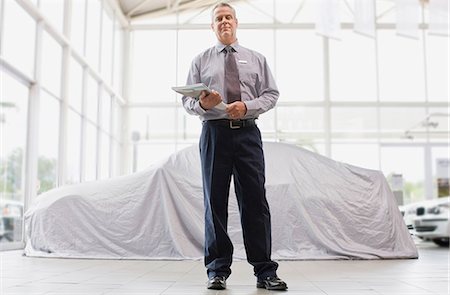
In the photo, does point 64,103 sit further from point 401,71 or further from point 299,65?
point 401,71

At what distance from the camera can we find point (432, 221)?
544 centimetres

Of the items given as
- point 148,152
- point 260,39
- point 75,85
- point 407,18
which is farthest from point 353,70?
point 75,85

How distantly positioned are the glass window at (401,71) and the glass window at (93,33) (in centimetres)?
609

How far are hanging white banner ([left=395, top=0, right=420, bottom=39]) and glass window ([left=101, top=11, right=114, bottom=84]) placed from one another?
5.69 metres

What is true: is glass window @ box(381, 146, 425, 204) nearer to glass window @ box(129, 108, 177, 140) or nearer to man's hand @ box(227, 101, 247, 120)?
glass window @ box(129, 108, 177, 140)

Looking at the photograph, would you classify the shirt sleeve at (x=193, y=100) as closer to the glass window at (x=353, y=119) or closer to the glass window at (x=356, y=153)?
the glass window at (x=356, y=153)

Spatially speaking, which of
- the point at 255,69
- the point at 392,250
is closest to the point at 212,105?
the point at 255,69

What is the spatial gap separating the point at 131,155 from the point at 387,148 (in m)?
5.62

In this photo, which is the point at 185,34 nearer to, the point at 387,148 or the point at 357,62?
the point at 357,62

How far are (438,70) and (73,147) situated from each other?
26.3 ft

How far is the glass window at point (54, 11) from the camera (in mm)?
7055

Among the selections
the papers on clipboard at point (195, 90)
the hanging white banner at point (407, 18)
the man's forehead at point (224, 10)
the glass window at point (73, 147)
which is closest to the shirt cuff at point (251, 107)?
the papers on clipboard at point (195, 90)

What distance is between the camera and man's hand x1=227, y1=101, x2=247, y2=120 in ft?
6.73

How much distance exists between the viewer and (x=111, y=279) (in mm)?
2434
